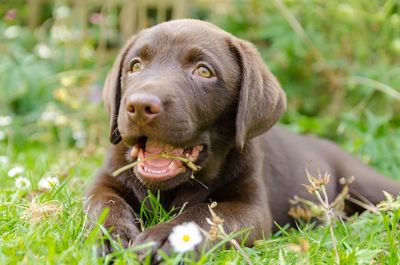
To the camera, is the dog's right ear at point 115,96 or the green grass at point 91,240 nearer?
the green grass at point 91,240

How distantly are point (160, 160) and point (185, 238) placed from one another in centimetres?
74

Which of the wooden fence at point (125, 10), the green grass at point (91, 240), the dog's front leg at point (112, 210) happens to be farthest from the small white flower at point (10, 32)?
the dog's front leg at point (112, 210)

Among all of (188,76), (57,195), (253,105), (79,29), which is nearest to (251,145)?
(253,105)

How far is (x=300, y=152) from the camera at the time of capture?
4.56 meters

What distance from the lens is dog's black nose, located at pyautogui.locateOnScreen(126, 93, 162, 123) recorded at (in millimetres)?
2793

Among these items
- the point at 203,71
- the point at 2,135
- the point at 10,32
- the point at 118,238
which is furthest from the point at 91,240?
the point at 10,32

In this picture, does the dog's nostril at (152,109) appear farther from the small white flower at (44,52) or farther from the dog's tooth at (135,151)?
the small white flower at (44,52)

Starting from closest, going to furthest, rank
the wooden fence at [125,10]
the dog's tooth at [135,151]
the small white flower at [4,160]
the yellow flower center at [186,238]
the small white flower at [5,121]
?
the yellow flower center at [186,238]
the dog's tooth at [135,151]
the small white flower at [4,160]
the small white flower at [5,121]
the wooden fence at [125,10]

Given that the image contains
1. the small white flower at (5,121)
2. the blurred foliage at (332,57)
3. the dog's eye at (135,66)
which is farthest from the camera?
the blurred foliage at (332,57)

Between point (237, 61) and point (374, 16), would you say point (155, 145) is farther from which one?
point (374, 16)

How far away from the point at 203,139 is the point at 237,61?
1.80 feet

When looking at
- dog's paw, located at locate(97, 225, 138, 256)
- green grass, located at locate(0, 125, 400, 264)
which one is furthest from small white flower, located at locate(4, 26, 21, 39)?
dog's paw, located at locate(97, 225, 138, 256)

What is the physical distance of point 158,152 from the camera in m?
3.18

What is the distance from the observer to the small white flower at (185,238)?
2453 millimetres
